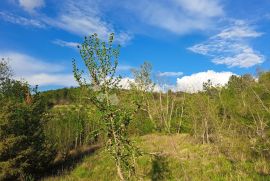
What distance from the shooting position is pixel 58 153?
23516mm

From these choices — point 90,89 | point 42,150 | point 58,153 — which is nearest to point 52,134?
point 58,153

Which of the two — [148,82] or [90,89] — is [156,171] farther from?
[148,82]

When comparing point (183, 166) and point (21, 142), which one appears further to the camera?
point (21, 142)

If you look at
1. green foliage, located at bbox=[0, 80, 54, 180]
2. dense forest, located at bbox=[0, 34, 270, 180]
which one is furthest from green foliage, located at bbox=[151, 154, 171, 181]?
green foliage, located at bbox=[0, 80, 54, 180]

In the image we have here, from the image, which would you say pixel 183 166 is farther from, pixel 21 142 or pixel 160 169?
pixel 21 142

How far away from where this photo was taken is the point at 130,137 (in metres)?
11.0

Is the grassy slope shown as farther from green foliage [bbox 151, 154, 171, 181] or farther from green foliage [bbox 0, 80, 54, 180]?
green foliage [bbox 0, 80, 54, 180]

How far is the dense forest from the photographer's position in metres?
8.55

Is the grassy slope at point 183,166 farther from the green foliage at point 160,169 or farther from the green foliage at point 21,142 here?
the green foliage at point 21,142

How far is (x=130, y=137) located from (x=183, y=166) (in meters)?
3.00

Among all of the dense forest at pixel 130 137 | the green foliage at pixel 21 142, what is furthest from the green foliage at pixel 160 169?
the green foliage at pixel 21 142

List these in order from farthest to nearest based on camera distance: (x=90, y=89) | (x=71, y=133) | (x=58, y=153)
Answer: (x=71, y=133) < (x=58, y=153) < (x=90, y=89)

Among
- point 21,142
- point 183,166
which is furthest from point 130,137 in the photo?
point 21,142

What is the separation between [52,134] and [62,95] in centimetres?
6610
